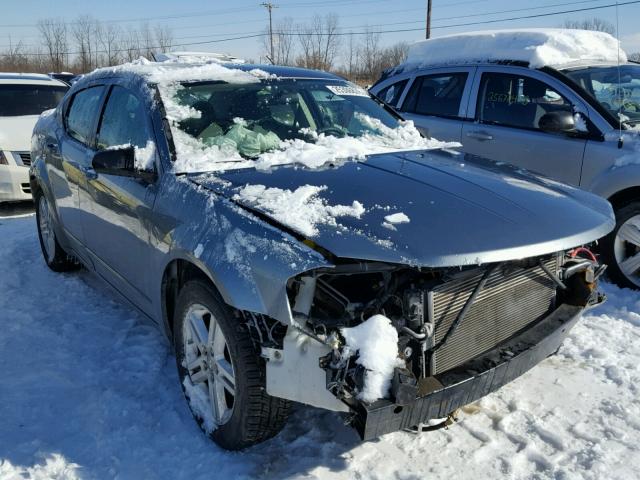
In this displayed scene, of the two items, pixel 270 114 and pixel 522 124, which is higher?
pixel 270 114

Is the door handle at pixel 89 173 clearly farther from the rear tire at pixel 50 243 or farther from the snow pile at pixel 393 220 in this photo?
the snow pile at pixel 393 220

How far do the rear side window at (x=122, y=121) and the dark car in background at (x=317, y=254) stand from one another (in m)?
0.02

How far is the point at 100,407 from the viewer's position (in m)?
3.08

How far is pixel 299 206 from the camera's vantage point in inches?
98.7

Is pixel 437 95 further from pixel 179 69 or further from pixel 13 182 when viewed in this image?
pixel 13 182

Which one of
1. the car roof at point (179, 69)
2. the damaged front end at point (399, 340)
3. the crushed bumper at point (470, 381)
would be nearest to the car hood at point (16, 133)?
the car roof at point (179, 69)

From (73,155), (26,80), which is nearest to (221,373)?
(73,155)

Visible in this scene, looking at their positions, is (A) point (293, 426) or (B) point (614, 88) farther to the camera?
(B) point (614, 88)

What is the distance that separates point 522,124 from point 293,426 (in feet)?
12.3

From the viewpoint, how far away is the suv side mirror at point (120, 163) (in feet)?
9.99

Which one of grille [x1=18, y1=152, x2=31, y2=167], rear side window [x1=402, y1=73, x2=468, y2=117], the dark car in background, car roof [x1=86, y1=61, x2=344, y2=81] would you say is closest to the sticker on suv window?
car roof [x1=86, y1=61, x2=344, y2=81]

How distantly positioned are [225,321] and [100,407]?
1122 millimetres

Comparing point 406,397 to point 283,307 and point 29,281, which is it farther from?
point 29,281

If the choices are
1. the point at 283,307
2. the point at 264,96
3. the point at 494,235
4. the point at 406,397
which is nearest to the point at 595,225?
the point at 494,235
